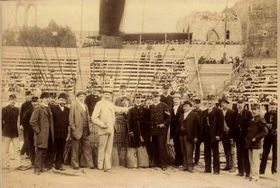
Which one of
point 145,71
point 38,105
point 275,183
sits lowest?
point 275,183

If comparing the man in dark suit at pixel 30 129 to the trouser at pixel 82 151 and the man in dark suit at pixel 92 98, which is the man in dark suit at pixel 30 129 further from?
the man in dark suit at pixel 92 98

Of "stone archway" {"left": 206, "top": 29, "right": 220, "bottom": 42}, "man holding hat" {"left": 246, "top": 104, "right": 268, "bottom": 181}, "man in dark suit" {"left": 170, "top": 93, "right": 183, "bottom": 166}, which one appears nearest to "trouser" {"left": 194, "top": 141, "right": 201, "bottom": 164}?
"man in dark suit" {"left": 170, "top": 93, "right": 183, "bottom": 166}

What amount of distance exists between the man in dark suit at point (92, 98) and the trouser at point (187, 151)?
917 millimetres

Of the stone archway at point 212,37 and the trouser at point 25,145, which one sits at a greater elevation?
the stone archway at point 212,37

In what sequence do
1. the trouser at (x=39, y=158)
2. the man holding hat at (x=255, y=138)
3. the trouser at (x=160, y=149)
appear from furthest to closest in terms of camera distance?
the trouser at (x=160, y=149), the trouser at (x=39, y=158), the man holding hat at (x=255, y=138)

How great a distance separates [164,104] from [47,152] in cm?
124

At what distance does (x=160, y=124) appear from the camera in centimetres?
550

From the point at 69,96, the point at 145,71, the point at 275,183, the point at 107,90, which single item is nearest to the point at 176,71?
the point at 145,71

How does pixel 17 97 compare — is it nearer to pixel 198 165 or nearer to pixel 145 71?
pixel 145 71

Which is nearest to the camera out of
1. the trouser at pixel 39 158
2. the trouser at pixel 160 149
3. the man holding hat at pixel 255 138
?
the man holding hat at pixel 255 138

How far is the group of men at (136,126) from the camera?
214 inches

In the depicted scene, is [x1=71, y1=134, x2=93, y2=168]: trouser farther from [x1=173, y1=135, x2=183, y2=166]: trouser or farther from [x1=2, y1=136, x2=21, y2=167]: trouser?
[x1=173, y1=135, x2=183, y2=166]: trouser

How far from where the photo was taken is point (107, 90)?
5492 mm

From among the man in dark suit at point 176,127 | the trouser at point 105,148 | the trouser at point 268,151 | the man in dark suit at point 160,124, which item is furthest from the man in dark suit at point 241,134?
the trouser at point 105,148
